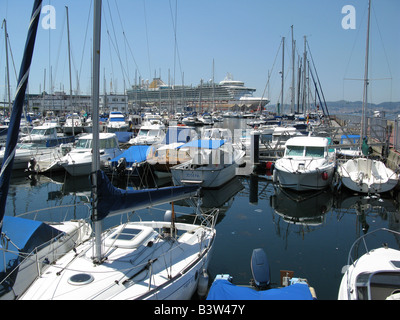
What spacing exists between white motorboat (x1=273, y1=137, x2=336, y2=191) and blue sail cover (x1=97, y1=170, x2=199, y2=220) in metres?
10.0

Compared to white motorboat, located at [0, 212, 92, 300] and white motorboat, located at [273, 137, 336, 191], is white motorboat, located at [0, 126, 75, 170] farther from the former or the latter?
white motorboat, located at [273, 137, 336, 191]

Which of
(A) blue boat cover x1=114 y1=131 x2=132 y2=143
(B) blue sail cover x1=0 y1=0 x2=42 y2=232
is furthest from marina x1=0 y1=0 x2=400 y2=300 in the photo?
(A) blue boat cover x1=114 y1=131 x2=132 y2=143

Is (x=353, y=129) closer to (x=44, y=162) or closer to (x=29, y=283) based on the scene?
(x=44, y=162)

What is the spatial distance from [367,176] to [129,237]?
13678 millimetres

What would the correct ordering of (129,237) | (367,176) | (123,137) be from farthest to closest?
1. (123,137)
2. (367,176)
3. (129,237)

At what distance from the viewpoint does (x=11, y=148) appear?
16.8 feet

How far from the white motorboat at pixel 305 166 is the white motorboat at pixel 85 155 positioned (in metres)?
10.8

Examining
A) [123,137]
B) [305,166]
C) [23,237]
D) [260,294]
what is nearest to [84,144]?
[123,137]

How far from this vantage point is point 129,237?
785cm

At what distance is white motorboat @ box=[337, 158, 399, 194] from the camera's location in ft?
53.8

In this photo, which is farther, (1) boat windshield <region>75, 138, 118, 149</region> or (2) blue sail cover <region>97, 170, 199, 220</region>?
(1) boat windshield <region>75, 138, 118, 149</region>

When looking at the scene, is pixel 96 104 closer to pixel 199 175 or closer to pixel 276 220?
pixel 276 220

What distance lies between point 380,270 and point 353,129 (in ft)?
98.2

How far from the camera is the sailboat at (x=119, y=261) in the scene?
6.24 metres
